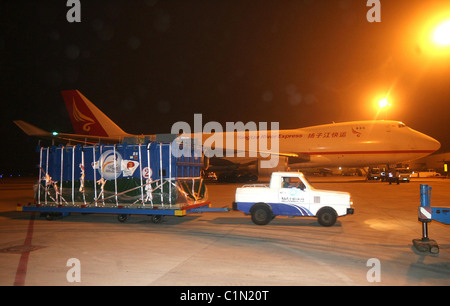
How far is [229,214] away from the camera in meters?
15.2

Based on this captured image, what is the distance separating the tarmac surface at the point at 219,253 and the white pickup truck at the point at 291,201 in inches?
18.6

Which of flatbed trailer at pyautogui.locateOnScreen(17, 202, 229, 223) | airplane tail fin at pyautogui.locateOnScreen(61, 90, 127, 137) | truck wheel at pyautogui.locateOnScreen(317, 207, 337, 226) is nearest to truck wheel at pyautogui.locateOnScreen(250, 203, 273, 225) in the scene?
flatbed trailer at pyautogui.locateOnScreen(17, 202, 229, 223)

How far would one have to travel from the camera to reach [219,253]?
807cm

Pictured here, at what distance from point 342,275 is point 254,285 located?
5.77 feet

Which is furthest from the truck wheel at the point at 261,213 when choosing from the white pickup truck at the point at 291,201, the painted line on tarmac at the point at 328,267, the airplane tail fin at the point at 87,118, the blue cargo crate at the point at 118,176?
the airplane tail fin at the point at 87,118

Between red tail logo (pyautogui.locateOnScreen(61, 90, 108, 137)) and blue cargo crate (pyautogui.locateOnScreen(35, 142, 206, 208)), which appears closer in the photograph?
blue cargo crate (pyautogui.locateOnScreen(35, 142, 206, 208))

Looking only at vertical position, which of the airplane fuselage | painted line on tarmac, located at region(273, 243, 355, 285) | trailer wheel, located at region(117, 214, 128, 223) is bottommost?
painted line on tarmac, located at region(273, 243, 355, 285)

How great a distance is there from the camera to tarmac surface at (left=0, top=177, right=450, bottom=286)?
20.4 feet

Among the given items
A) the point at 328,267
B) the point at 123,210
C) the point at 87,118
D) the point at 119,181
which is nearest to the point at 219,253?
the point at 328,267

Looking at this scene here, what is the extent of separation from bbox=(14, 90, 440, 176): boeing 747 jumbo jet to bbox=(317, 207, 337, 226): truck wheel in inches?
755

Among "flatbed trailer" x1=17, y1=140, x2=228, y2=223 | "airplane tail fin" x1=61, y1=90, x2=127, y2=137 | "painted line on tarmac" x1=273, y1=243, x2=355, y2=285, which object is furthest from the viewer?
"airplane tail fin" x1=61, y1=90, x2=127, y2=137

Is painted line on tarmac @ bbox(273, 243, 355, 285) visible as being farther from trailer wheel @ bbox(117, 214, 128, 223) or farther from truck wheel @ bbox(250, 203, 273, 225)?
trailer wheel @ bbox(117, 214, 128, 223)

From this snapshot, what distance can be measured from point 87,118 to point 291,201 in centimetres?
2912

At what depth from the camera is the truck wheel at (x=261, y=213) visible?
39.3ft
